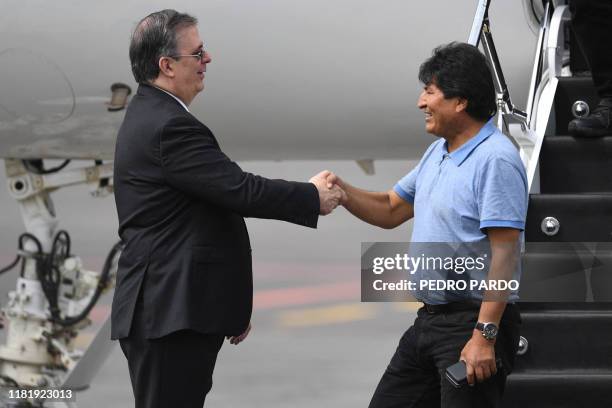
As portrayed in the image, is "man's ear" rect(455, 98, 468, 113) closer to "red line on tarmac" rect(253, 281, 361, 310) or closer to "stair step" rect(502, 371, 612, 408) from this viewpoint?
"stair step" rect(502, 371, 612, 408)

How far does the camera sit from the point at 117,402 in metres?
7.57

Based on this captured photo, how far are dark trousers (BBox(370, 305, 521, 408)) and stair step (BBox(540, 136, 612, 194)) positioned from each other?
1.10m

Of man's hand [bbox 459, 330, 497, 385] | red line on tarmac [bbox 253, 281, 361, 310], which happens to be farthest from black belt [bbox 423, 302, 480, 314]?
red line on tarmac [bbox 253, 281, 361, 310]

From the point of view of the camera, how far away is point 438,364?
2.96 meters

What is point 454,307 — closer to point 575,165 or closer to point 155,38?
point 155,38

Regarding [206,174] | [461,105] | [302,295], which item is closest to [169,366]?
[206,174]

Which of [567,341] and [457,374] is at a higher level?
[457,374]

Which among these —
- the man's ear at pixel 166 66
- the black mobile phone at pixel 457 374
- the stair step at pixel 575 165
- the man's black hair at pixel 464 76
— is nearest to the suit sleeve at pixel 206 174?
the man's ear at pixel 166 66

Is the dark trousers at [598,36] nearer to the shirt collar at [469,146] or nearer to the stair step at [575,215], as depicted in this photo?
the stair step at [575,215]

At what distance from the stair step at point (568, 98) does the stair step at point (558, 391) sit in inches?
48.3

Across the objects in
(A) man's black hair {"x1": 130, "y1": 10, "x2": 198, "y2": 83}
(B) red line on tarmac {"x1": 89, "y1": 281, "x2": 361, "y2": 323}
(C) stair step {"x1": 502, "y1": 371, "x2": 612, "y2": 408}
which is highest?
(A) man's black hair {"x1": 130, "y1": 10, "x2": 198, "y2": 83}

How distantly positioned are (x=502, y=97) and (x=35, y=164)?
11.7 feet

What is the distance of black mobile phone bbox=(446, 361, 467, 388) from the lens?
9.32 ft

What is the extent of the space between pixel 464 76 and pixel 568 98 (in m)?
1.46
